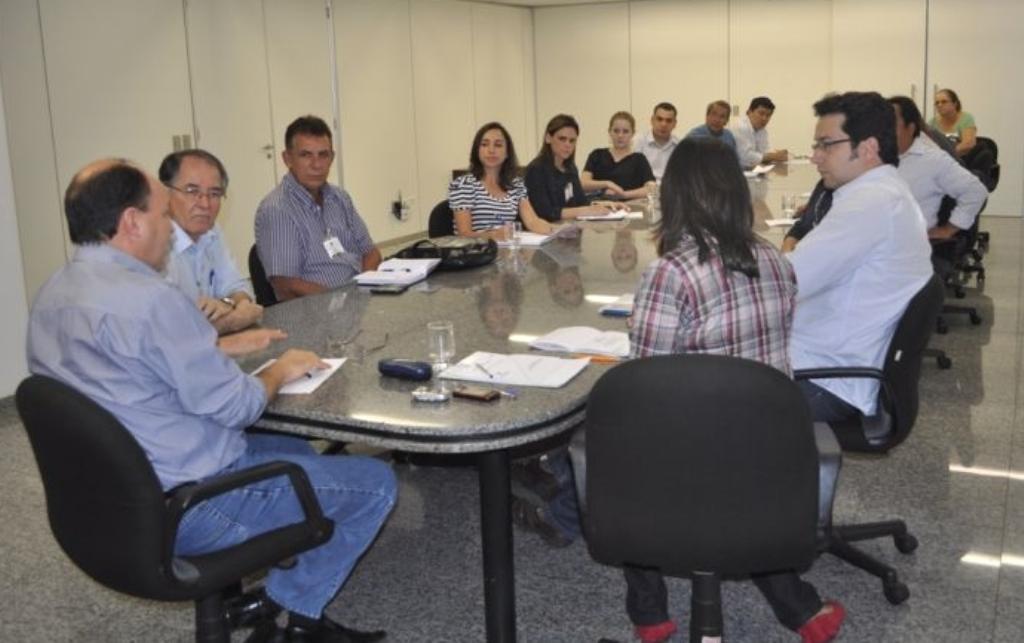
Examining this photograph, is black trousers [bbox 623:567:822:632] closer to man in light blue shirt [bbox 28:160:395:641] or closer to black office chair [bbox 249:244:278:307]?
man in light blue shirt [bbox 28:160:395:641]

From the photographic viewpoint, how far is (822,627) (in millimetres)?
2557

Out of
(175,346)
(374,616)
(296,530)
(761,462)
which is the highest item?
(175,346)

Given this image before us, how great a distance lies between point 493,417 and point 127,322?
735 millimetres

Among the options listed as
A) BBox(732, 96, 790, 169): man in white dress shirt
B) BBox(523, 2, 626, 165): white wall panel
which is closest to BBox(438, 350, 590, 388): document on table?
BBox(732, 96, 790, 169): man in white dress shirt

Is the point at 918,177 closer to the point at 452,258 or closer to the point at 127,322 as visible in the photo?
the point at 452,258

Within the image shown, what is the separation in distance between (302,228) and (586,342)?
5.42 feet

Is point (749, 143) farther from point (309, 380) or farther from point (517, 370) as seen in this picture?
point (309, 380)

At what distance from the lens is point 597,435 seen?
191 cm

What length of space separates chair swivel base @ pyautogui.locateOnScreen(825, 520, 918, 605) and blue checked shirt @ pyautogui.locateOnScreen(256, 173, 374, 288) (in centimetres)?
195

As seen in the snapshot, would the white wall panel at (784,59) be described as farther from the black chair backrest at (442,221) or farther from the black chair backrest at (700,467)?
the black chair backrest at (700,467)

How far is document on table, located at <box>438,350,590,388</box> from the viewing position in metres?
2.33

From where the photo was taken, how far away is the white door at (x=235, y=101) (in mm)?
7301

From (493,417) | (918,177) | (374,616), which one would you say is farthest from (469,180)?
(493,417)

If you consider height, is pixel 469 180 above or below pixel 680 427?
above
